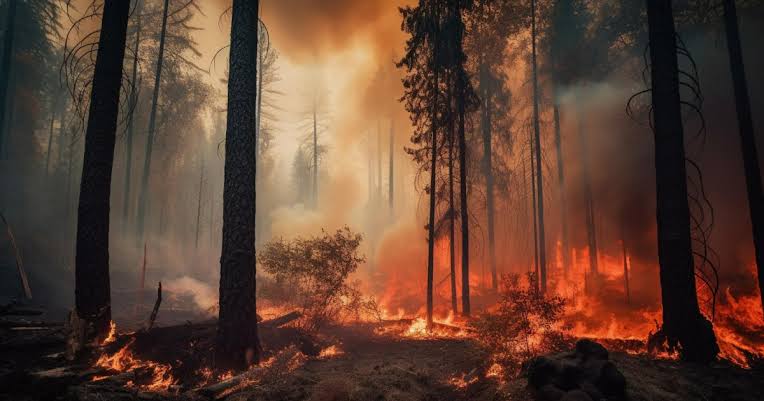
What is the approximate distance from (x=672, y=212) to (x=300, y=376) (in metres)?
9.02

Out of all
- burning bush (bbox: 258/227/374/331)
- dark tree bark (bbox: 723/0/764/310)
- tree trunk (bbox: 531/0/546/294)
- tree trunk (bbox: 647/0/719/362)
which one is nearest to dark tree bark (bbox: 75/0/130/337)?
burning bush (bbox: 258/227/374/331)

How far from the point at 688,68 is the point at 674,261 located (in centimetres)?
1814

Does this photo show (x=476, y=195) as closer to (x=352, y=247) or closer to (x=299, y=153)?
(x=352, y=247)

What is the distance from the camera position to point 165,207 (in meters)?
36.6

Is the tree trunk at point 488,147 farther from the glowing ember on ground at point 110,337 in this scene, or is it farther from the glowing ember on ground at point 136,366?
the glowing ember on ground at point 110,337

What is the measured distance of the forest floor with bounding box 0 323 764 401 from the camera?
4.90 meters

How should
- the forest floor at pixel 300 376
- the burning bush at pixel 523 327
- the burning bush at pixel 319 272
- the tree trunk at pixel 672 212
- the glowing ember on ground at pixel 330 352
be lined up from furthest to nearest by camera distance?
the burning bush at pixel 319 272 → the glowing ember on ground at pixel 330 352 → the burning bush at pixel 523 327 → the tree trunk at pixel 672 212 → the forest floor at pixel 300 376

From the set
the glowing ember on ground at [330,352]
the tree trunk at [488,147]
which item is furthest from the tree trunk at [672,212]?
the tree trunk at [488,147]

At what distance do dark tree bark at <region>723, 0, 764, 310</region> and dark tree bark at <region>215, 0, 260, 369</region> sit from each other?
12.2m

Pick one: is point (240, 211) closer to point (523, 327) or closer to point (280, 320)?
point (280, 320)

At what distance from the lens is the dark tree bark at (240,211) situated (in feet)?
22.8

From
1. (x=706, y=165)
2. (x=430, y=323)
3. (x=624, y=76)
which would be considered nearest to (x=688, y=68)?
(x=624, y=76)

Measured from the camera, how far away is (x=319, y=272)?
37.3 feet

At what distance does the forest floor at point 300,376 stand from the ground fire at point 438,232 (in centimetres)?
6
